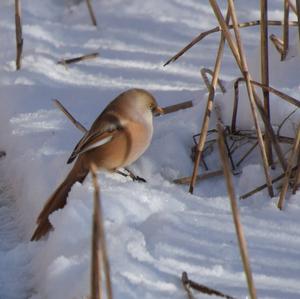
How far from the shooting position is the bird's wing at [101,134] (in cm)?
294

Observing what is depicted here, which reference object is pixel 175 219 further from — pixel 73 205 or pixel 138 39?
pixel 138 39

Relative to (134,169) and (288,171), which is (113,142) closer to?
(134,169)

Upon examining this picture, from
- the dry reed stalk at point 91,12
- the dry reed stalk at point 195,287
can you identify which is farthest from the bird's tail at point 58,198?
the dry reed stalk at point 91,12

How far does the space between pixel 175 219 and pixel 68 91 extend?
1.21 m

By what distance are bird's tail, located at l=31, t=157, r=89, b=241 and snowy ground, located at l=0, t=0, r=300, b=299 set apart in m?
0.03

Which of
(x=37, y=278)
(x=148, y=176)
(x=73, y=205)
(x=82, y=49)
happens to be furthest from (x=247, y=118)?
(x=82, y=49)

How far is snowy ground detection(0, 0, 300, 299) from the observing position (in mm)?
2506

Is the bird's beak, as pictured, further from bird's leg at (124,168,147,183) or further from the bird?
bird's leg at (124,168,147,183)

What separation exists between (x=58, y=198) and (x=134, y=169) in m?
0.35

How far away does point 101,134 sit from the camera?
9.67 feet

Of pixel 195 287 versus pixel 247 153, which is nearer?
pixel 195 287

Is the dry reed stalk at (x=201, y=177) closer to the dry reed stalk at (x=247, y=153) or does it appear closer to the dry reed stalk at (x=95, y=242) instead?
the dry reed stalk at (x=247, y=153)

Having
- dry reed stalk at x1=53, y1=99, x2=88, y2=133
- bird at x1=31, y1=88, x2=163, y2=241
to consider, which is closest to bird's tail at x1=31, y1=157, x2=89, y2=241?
bird at x1=31, y1=88, x2=163, y2=241

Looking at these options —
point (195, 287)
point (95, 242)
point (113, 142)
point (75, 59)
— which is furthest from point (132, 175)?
point (95, 242)
